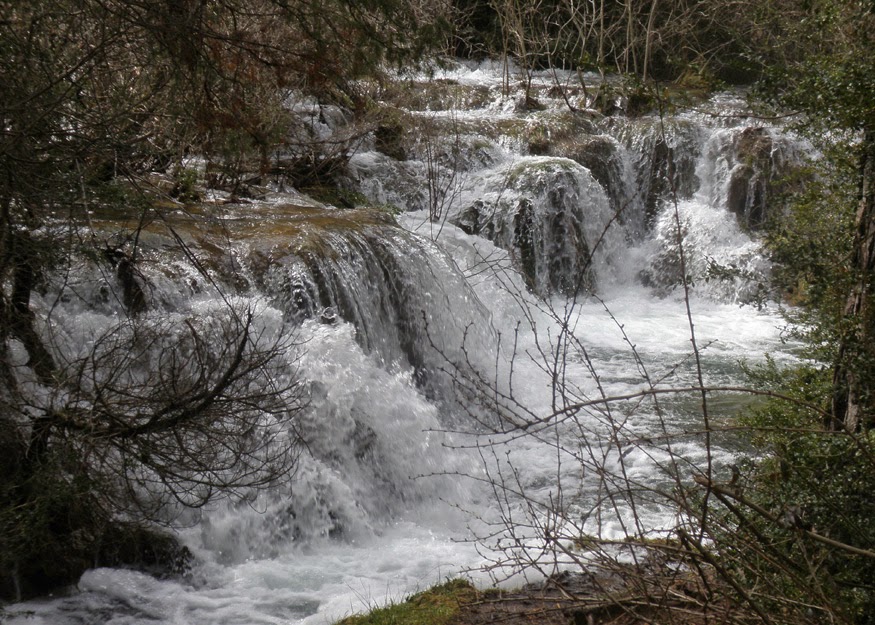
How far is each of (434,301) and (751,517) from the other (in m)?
4.89

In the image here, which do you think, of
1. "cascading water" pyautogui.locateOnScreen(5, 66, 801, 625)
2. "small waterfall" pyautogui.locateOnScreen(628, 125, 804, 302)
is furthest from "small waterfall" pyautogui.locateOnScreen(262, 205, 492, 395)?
"small waterfall" pyautogui.locateOnScreen(628, 125, 804, 302)

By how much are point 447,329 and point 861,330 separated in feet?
15.3

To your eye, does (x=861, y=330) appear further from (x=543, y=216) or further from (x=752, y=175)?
(x=752, y=175)

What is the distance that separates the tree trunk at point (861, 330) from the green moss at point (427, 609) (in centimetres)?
189

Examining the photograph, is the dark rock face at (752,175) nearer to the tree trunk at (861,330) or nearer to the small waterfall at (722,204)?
the small waterfall at (722,204)

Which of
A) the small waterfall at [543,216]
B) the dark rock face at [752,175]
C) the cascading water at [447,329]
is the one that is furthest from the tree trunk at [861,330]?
the dark rock face at [752,175]

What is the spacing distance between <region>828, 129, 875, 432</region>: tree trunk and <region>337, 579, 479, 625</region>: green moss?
1.89 m

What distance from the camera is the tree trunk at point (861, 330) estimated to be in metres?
4.07

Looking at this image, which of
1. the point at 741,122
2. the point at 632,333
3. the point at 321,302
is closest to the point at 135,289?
the point at 321,302

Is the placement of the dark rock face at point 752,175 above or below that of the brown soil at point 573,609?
above

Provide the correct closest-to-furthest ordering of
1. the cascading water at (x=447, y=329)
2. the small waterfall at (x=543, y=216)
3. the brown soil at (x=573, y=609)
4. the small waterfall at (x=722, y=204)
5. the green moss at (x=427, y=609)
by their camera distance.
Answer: the brown soil at (x=573, y=609) < the green moss at (x=427, y=609) < the cascading water at (x=447, y=329) < the small waterfall at (x=543, y=216) < the small waterfall at (x=722, y=204)

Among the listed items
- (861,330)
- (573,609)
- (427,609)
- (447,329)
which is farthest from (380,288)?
(573,609)

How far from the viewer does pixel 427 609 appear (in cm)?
416

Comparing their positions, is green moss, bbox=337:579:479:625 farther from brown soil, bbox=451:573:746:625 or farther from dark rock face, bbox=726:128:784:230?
dark rock face, bbox=726:128:784:230
